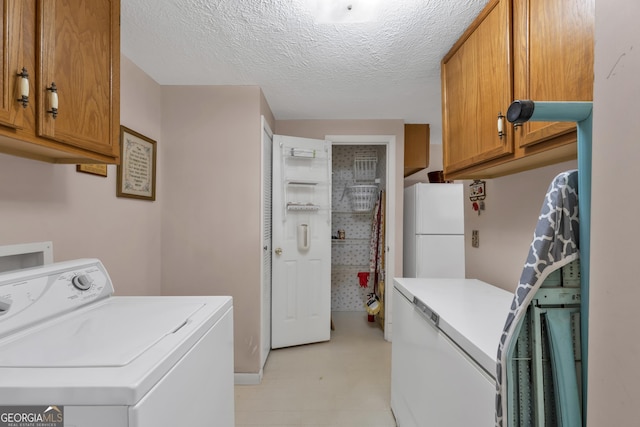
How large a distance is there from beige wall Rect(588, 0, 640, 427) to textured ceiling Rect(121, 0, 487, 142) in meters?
1.33

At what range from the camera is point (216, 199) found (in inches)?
94.0

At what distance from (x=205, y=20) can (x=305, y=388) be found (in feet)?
8.05

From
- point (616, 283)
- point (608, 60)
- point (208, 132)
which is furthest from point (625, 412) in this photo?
point (208, 132)

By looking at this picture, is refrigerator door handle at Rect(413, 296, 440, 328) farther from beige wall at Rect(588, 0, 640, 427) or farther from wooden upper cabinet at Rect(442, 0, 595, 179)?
beige wall at Rect(588, 0, 640, 427)

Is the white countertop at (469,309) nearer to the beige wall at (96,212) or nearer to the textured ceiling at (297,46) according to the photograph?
the textured ceiling at (297,46)

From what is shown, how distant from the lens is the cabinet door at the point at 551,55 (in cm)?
88

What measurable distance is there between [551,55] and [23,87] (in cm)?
164

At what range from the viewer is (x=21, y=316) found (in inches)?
35.9

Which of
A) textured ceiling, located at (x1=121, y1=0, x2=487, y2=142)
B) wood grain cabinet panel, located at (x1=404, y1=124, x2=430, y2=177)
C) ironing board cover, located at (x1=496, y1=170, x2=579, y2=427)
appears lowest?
ironing board cover, located at (x1=496, y1=170, x2=579, y2=427)

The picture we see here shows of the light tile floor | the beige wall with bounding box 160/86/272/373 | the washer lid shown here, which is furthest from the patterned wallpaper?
the washer lid

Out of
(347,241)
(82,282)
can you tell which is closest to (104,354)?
(82,282)

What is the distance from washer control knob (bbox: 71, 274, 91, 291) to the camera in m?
1.14

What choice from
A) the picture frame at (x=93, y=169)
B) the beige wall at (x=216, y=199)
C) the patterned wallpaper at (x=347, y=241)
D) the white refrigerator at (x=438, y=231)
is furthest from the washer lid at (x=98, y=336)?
the patterned wallpaper at (x=347, y=241)

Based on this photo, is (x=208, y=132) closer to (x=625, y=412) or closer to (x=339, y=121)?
(x=339, y=121)
